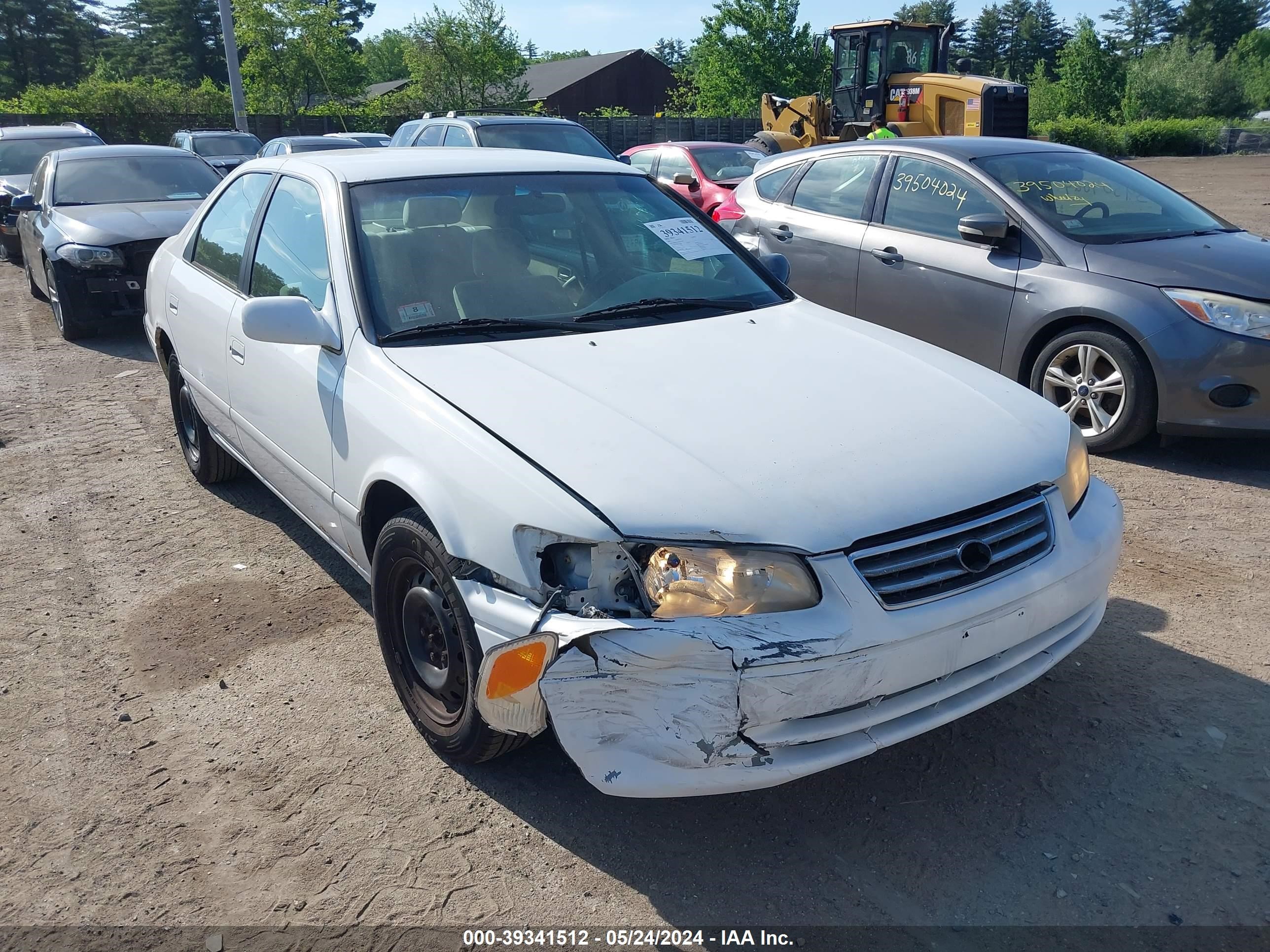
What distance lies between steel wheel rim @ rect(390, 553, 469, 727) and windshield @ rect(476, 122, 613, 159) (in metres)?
9.56

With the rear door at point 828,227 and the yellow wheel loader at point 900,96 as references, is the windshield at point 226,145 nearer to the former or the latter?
the yellow wheel loader at point 900,96

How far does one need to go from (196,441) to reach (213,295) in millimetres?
1090

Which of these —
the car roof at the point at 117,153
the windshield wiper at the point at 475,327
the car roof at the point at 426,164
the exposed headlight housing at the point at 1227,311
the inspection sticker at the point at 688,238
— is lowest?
the exposed headlight housing at the point at 1227,311

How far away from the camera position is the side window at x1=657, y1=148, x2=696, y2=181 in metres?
12.3

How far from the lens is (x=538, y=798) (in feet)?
9.27

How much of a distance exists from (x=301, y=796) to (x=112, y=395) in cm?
531

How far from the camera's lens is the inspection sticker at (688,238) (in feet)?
12.8

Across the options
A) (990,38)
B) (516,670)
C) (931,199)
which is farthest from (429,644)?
(990,38)

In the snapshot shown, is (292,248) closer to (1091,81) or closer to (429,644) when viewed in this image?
(429,644)

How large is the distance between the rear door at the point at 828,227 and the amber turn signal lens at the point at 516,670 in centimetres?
475

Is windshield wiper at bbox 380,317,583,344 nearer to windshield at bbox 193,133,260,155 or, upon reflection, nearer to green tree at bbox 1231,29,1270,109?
windshield at bbox 193,133,260,155

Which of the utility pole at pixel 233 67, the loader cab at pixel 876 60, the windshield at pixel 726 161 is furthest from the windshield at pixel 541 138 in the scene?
the utility pole at pixel 233 67

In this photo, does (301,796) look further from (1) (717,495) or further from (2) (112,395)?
(2) (112,395)

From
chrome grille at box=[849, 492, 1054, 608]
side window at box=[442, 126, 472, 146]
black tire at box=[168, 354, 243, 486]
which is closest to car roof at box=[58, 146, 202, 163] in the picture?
side window at box=[442, 126, 472, 146]
